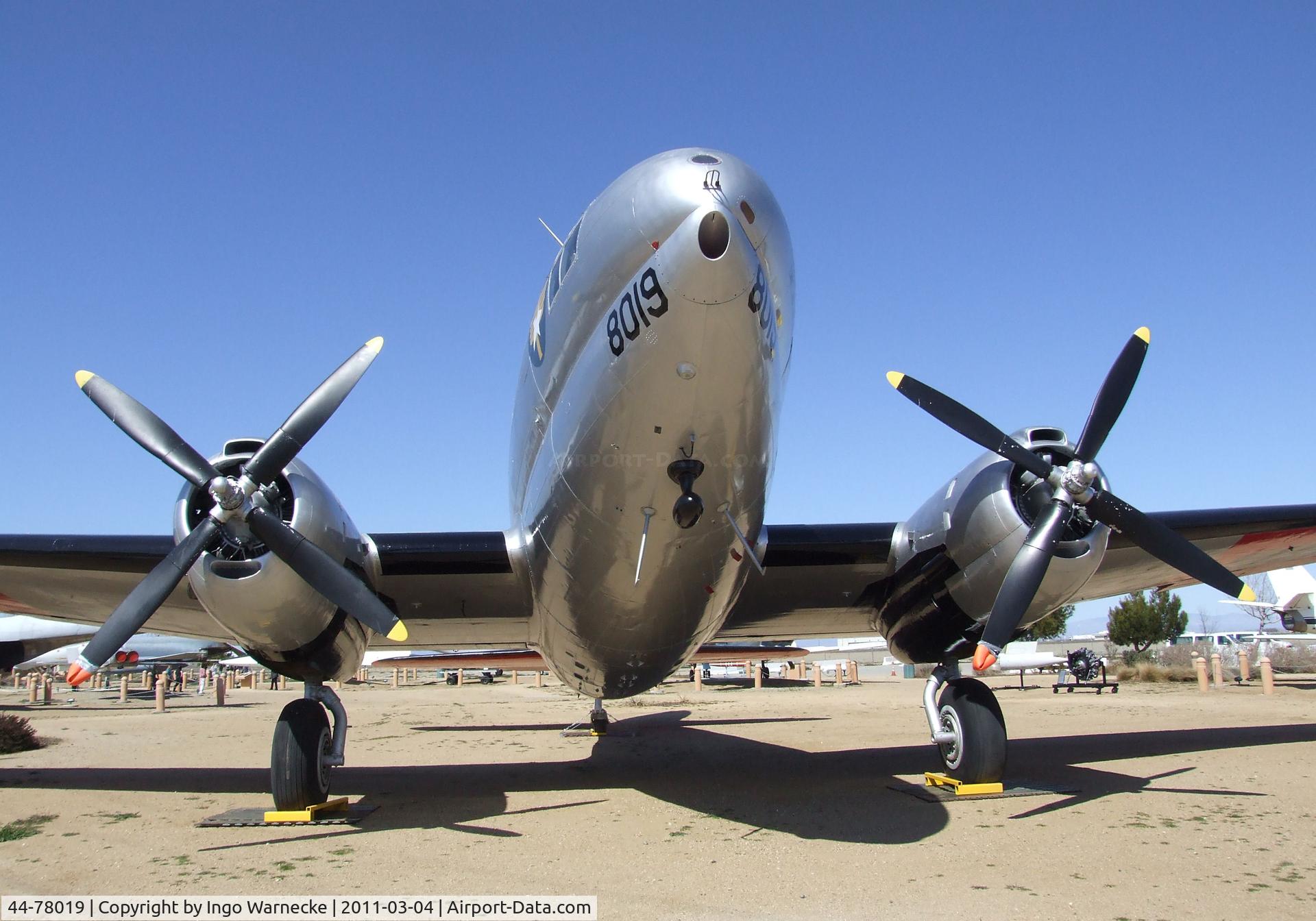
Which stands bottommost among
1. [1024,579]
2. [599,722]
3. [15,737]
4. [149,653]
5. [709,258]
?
[599,722]

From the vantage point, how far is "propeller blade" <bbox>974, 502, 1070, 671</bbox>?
8422 millimetres

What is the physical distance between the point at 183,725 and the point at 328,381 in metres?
20.1

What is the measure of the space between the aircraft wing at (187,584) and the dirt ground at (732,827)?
2120 mm

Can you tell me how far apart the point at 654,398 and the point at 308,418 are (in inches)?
149

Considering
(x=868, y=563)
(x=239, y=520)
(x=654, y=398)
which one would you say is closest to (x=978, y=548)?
(x=868, y=563)

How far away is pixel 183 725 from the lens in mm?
24578

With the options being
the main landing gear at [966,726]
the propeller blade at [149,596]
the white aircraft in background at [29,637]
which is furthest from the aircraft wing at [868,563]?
the white aircraft in background at [29,637]

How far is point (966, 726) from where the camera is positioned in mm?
10062

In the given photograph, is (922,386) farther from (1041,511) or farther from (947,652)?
(947,652)

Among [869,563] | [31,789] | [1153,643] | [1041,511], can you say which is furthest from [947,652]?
[1153,643]

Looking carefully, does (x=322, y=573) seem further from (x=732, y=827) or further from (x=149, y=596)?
(x=732, y=827)

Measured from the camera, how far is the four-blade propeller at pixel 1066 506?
27.7 ft

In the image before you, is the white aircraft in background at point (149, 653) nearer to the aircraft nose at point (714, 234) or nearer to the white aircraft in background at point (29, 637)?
the white aircraft in background at point (29, 637)

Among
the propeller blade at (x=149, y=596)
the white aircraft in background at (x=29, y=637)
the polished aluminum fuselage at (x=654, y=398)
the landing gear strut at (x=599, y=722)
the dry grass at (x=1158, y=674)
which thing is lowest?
the dry grass at (x=1158, y=674)
